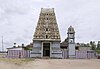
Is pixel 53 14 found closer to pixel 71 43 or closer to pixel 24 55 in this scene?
pixel 71 43

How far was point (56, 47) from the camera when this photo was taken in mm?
68812

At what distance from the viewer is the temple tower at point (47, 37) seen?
68000mm

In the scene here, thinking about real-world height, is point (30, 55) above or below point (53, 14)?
below

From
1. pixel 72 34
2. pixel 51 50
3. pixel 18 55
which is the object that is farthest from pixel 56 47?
pixel 18 55

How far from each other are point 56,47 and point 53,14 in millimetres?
9825

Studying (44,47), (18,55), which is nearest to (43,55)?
(44,47)

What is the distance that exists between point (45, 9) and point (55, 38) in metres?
9.77

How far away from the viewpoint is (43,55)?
229 ft

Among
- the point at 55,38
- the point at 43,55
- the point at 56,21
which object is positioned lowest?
the point at 43,55

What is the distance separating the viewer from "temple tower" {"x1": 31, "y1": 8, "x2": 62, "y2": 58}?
68.0 meters

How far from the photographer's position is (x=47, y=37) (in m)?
68.1

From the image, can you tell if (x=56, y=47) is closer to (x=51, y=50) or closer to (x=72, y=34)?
(x=51, y=50)

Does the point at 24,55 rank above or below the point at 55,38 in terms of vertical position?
below

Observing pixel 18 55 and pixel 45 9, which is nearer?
pixel 18 55
